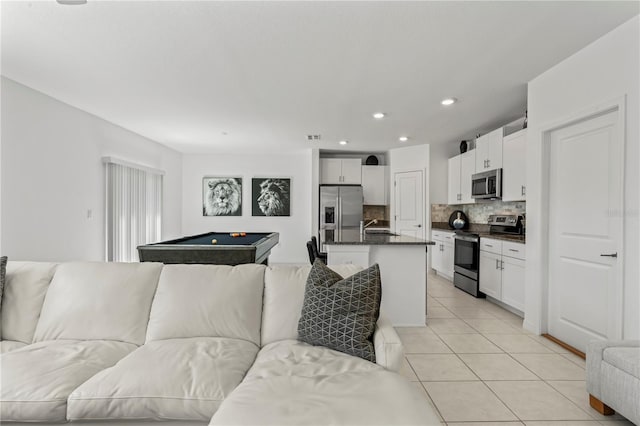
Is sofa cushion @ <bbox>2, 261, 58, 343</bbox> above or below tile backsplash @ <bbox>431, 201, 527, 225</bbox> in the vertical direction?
below

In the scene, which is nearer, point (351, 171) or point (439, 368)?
point (439, 368)

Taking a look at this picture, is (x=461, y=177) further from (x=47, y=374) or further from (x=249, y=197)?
(x=47, y=374)

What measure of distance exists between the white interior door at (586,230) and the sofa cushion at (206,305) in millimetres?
2573

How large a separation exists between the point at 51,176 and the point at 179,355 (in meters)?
3.29

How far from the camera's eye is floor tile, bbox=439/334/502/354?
3031 millimetres

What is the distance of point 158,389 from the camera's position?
4.79ft

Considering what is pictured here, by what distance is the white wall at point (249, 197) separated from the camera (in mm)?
7902

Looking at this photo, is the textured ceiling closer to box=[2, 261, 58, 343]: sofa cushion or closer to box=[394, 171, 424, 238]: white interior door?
box=[2, 261, 58, 343]: sofa cushion

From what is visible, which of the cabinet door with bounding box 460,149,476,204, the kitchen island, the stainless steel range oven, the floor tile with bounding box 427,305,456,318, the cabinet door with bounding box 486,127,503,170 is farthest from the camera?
the cabinet door with bounding box 460,149,476,204

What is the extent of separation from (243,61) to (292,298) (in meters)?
2.06

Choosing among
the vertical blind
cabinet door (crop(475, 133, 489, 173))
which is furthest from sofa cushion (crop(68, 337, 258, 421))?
cabinet door (crop(475, 133, 489, 173))

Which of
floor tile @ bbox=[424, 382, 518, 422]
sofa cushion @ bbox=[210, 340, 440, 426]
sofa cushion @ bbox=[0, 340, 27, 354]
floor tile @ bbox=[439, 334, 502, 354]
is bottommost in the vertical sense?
floor tile @ bbox=[439, 334, 502, 354]

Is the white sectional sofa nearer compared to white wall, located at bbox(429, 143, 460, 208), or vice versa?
the white sectional sofa

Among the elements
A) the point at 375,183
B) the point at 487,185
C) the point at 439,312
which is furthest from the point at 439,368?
the point at 375,183
